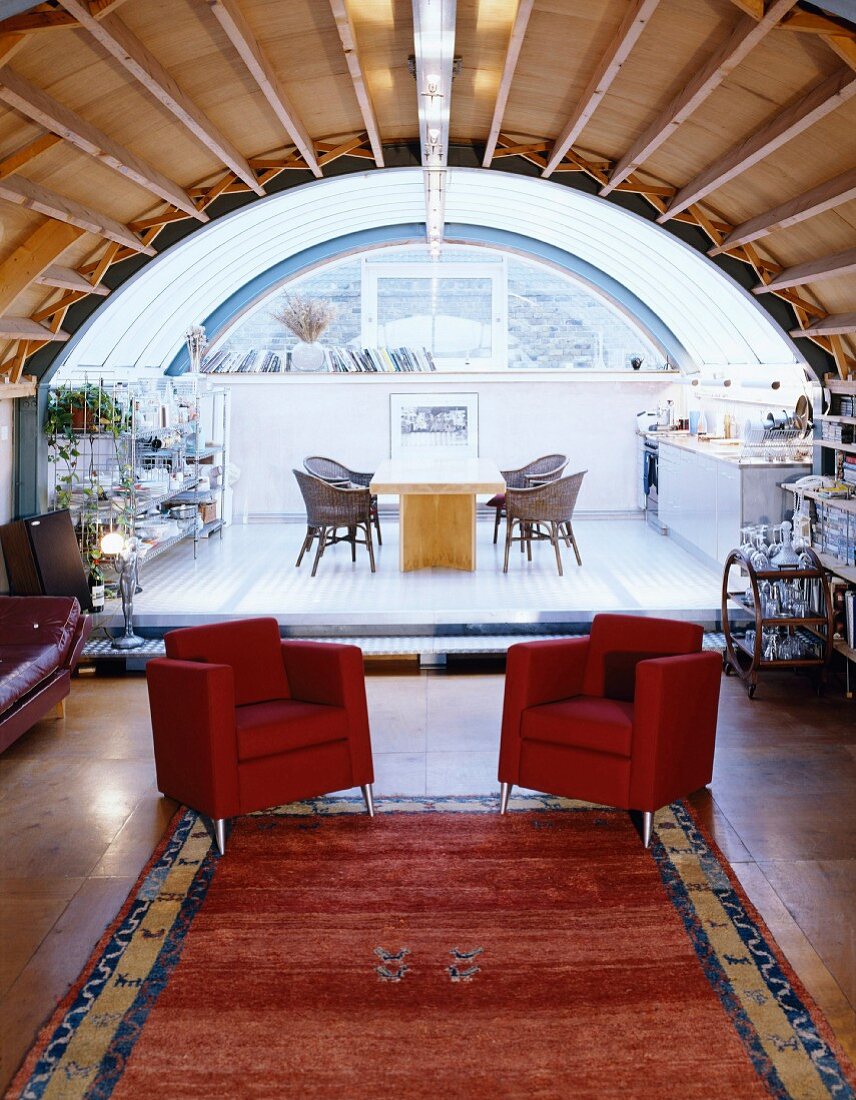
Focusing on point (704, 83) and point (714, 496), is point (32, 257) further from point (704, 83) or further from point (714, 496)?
point (714, 496)

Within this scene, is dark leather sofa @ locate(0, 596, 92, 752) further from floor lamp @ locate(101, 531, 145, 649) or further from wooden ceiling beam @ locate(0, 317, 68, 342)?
wooden ceiling beam @ locate(0, 317, 68, 342)

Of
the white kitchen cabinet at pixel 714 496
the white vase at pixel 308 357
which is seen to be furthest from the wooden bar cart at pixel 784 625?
the white vase at pixel 308 357

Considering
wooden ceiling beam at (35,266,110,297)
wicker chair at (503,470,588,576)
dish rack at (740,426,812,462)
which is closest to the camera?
wooden ceiling beam at (35,266,110,297)

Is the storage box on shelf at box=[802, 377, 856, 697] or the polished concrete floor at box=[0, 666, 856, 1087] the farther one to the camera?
the storage box on shelf at box=[802, 377, 856, 697]

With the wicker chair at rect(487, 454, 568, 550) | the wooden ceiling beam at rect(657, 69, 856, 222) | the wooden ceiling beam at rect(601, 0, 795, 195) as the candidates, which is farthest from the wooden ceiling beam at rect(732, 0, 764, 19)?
the wicker chair at rect(487, 454, 568, 550)

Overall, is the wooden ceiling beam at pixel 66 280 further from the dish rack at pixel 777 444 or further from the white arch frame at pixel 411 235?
the dish rack at pixel 777 444

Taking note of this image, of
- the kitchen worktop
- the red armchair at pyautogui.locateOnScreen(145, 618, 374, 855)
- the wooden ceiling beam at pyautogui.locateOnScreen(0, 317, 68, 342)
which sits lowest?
the red armchair at pyautogui.locateOnScreen(145, 618, 374, 855)

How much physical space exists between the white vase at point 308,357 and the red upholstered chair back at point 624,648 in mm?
8134

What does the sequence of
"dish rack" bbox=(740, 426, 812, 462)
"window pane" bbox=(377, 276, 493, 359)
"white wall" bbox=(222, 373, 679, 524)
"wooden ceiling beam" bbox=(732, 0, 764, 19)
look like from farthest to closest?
"window pane" bbox=(377, 276, 493, 359)
"white wall" bbox=(222, 373, 679, 524)
"dish rack" bbox=(740, 426, 812, 462)
"wooden ceiling beam" bbox=(732, 0, 764, 19)

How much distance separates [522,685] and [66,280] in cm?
450

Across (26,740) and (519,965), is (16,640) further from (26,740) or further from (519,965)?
(519,965)

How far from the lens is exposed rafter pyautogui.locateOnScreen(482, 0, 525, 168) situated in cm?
481

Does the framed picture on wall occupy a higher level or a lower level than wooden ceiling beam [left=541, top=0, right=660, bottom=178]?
lower

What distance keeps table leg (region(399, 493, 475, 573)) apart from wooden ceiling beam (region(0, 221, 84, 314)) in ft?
12.6
